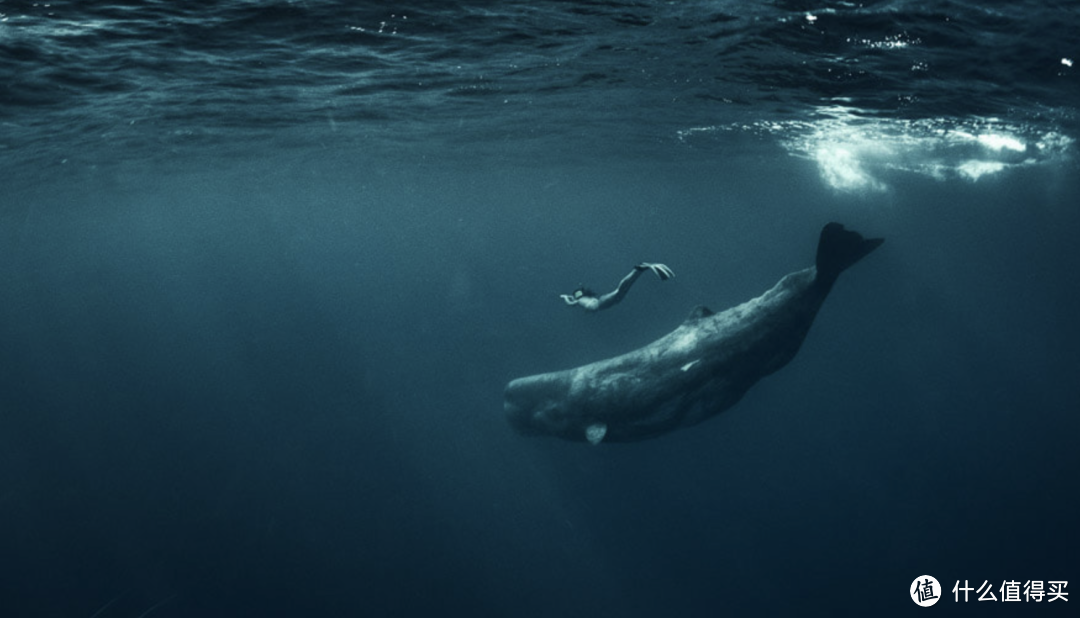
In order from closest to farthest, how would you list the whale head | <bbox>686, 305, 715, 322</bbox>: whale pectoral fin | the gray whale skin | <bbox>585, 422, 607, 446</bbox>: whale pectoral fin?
the gray whale skin < <bbox>585, 422, 607, 446</bbox>: whale pectoral fin < <bbox>686, 305, 715, 322</bbox>: whale pectoral fin < the whale head

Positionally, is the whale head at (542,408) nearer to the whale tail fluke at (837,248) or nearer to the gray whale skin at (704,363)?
the gray whale skin at (704,363)

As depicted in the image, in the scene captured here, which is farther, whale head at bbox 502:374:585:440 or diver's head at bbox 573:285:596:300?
whale head at bbox 502:374:585:440

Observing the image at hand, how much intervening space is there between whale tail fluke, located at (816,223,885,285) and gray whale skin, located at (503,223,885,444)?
16mm

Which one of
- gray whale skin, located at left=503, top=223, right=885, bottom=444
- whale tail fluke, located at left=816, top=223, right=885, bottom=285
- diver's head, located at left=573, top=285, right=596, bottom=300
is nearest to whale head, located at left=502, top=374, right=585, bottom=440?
gray whale skin, located at left=503, top=223, right=885, bottom=444

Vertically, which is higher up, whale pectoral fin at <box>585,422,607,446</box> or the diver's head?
the diver's head

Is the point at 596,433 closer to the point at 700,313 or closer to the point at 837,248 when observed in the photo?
the point at 700,313

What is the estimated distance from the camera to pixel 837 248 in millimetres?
10141

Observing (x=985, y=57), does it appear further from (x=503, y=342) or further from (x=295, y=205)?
(x=295, y=205)

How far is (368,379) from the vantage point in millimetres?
30391

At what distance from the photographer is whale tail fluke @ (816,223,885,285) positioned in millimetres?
10000

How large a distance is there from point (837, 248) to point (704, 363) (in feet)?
10.1

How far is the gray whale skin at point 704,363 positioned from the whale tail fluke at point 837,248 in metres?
0.02

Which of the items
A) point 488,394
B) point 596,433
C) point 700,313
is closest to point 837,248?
point 700,313

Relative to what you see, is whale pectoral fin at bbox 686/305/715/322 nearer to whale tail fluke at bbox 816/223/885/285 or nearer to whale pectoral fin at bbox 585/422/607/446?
whale tail fluke at bbox 816/223/885/285
